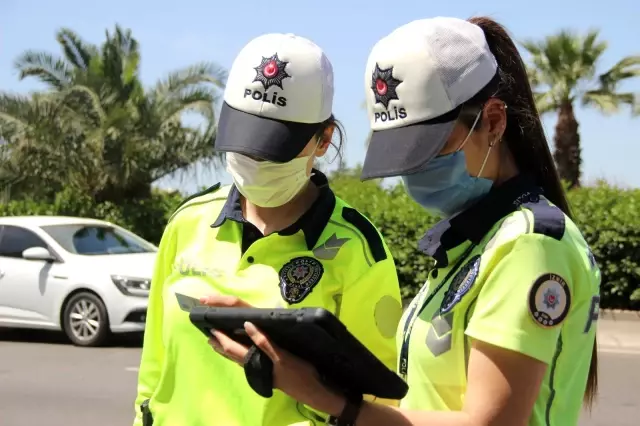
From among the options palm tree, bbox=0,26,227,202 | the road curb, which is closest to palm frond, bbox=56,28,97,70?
palm tree, bbox=0,26,227,202

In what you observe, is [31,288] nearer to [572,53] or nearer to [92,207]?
[92,207]

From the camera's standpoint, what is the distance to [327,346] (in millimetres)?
1505

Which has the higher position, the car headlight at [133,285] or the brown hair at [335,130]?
the brown hair at [335,130]

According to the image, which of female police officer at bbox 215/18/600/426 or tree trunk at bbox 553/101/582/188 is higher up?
female police officer at bbox 215/18/600/426

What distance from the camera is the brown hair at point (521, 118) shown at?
1.76 meters

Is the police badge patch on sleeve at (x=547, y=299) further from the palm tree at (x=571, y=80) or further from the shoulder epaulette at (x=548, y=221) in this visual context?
the palm tree at (x=571, y=80)

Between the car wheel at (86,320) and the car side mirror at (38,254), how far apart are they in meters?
0.59

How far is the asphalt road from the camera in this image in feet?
22.3

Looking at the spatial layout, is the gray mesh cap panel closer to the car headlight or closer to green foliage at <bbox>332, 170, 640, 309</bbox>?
the car headlight

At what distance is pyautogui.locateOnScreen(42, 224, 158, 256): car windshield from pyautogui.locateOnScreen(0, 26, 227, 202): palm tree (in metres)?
5.96

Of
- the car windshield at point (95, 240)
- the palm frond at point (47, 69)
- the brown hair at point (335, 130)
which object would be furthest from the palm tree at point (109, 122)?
the brown hair at point (335, 130)

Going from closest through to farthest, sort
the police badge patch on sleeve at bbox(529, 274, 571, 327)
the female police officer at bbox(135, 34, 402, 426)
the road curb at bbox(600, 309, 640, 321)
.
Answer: the police badge patch on sleeve at bbox(529, 274, 571, 327), the female police officer at bbox(135, 34, 402, 426), the road curb at bbox(600, 309, 640, 321)

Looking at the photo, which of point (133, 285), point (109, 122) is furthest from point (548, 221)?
point (109, 122)

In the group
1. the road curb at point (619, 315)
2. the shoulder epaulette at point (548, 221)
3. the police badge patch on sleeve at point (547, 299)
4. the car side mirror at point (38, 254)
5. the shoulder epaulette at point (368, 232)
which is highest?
the shoulder epaulette at point (548, 221)
